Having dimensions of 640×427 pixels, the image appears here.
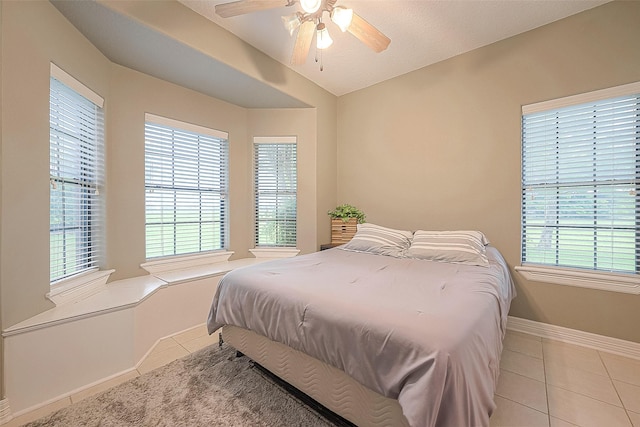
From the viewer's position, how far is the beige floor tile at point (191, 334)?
2498mm

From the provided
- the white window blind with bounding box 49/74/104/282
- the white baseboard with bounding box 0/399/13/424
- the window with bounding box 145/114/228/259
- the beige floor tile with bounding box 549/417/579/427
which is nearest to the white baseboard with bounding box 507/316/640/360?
the beige floor tile with bounding box 549/417/579/427

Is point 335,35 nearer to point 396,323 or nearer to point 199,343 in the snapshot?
point 396,323

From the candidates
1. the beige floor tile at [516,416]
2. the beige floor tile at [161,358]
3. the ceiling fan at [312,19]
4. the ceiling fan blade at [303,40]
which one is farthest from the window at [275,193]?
the beige floor tile at [516,416]

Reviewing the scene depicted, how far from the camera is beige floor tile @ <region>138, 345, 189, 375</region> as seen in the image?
2043 millimetres

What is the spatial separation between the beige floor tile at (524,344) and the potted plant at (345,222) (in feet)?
6.63

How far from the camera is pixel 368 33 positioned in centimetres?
206

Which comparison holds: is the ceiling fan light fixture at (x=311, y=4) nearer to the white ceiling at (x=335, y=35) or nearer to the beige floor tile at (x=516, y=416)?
the white ceiling at (x=335, y=35)

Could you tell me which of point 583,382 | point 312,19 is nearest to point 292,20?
point 312,19

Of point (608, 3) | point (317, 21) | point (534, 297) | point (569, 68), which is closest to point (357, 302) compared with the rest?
point (317, 21)

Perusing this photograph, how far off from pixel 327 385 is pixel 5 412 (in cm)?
191

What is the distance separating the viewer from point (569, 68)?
2.36 meters

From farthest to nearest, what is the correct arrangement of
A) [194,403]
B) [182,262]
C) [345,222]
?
[345,222] < [182,262] < [194,403]

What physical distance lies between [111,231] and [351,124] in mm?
3301

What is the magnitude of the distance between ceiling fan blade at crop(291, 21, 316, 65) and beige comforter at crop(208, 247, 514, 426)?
191 cm
